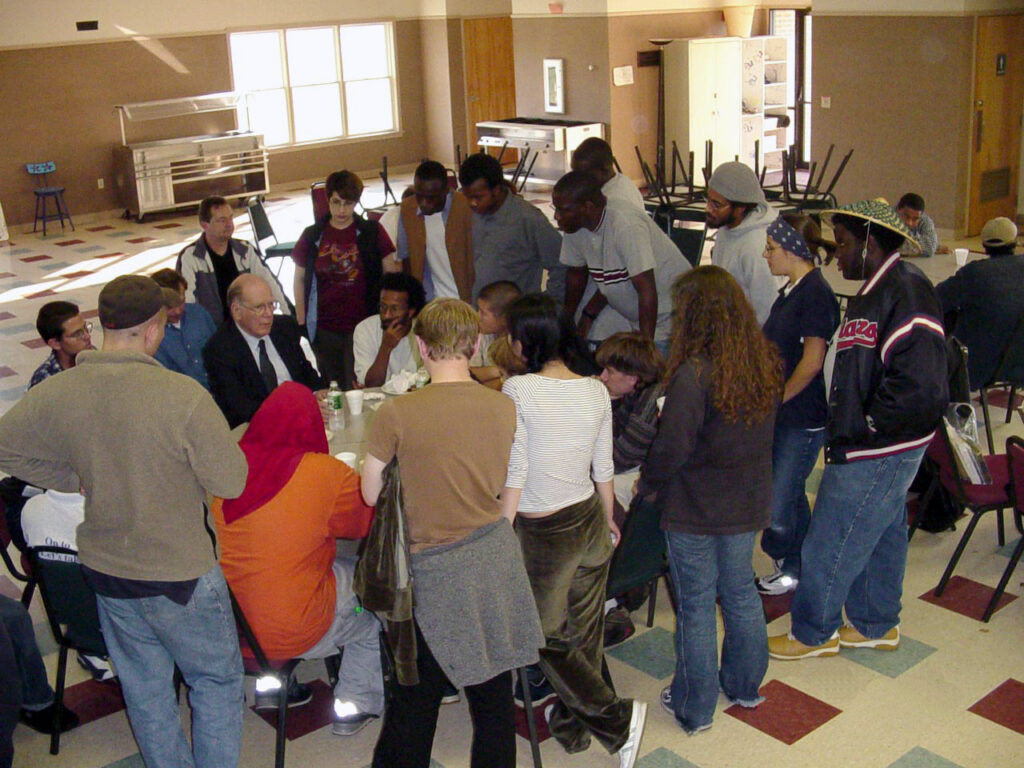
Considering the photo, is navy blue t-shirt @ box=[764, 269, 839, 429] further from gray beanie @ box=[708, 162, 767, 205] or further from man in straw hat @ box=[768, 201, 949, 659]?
gray beanie @ box=[708, 162, 767, 205]

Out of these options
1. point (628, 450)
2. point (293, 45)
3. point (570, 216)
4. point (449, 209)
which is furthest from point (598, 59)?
point (628, 450)

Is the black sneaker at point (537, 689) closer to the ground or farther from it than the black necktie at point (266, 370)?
closer to the ground

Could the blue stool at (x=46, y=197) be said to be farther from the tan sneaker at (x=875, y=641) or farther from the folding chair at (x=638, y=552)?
the tan sneaker at (x=875, y=641)

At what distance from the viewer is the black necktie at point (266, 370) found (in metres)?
4.31

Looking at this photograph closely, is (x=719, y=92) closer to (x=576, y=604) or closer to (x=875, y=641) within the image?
(x=875, y=641)

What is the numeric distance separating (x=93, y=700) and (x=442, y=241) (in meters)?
2.65

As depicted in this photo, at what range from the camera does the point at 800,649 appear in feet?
12.3

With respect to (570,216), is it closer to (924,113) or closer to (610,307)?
(610,307)

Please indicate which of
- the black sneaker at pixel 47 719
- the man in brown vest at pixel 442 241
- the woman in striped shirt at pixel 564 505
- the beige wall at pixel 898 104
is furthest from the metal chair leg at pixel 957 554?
the beige wall at pixel 898 104

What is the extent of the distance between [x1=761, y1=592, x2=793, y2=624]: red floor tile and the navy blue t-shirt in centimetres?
74

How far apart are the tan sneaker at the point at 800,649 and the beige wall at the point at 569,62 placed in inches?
426

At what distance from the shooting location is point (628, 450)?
3.65 meters

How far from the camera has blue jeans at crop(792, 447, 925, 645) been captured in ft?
11.2

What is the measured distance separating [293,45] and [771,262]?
42.5 feet
